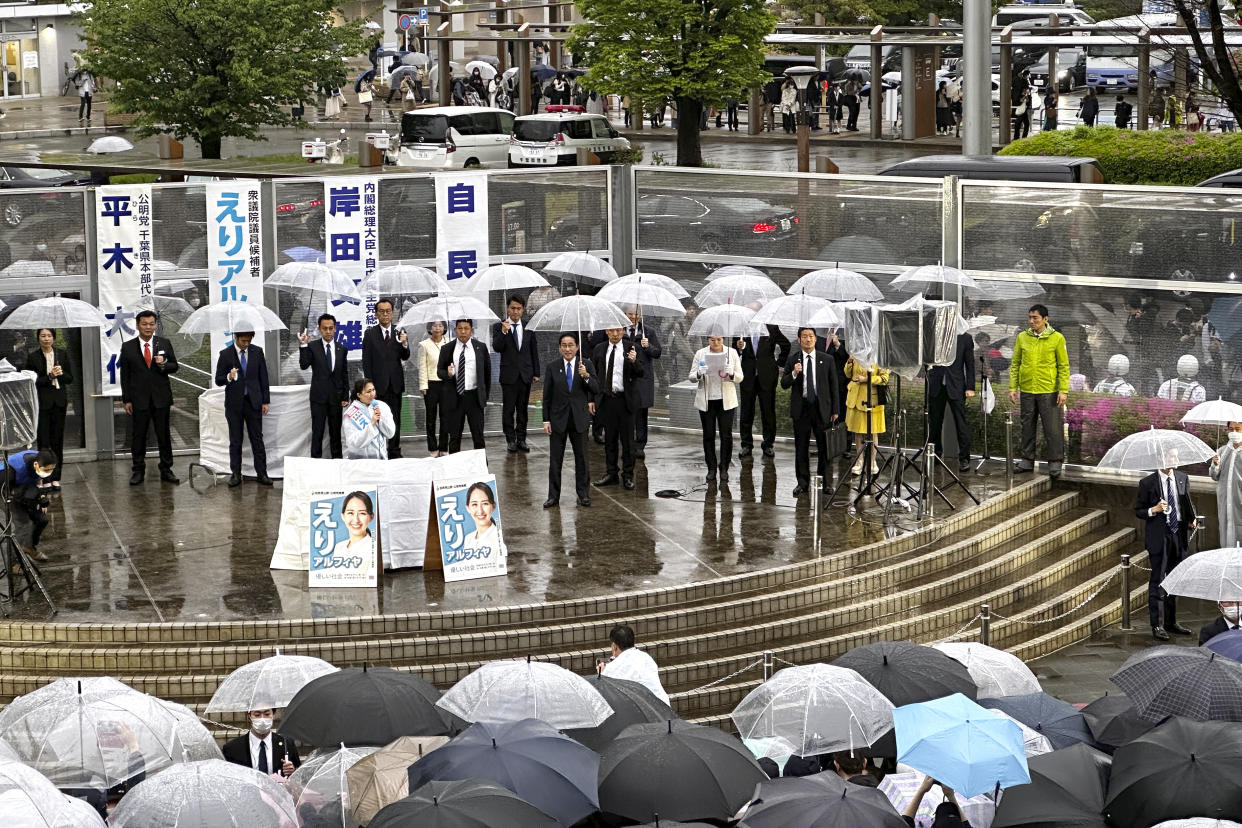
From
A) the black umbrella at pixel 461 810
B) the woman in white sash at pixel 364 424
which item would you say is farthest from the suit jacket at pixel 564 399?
the black umbrella at pixel 461 810

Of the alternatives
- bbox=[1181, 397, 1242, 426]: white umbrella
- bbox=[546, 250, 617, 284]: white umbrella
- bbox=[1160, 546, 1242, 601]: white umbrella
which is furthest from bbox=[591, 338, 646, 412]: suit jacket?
bbox=[1160, 546, 1242, 601]: white umbrella

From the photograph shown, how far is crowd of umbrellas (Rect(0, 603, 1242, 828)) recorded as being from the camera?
293 inches

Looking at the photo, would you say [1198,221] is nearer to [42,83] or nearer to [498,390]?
[498,390]

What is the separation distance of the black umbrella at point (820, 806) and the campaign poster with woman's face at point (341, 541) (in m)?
6.01

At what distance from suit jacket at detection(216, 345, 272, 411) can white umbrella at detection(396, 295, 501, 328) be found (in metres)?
1.39

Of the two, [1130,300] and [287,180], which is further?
[287,180]

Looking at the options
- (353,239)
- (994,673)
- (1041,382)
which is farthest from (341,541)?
(1041,382)

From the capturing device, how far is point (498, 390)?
18141 millimetres

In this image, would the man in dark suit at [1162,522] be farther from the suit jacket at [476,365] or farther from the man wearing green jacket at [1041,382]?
the suit jacket at [476,365]

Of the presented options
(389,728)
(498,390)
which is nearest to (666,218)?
(498,390)

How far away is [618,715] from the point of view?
9.17 metres

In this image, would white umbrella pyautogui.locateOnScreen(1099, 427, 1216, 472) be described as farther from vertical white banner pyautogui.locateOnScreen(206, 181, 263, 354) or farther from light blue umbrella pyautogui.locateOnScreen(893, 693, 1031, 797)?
vertical white banner pyautogui.locateOnScreen(206, 181, 263, 354)

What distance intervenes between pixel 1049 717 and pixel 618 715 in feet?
7.62

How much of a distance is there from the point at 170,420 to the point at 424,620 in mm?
5592
